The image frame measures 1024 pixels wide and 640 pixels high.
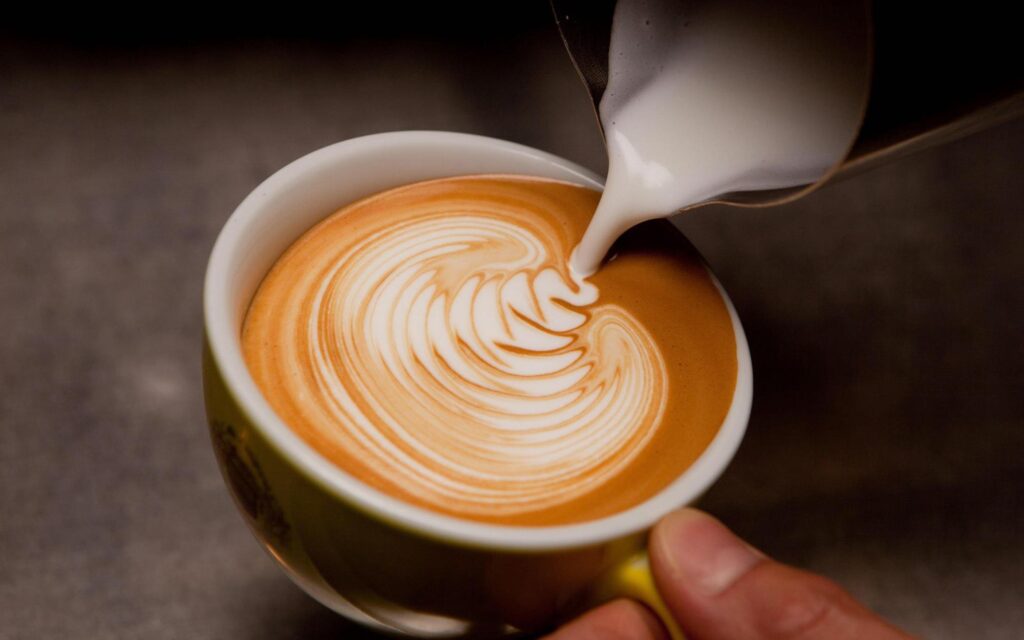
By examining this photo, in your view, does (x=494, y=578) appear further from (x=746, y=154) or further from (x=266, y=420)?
(x=746, y=154)

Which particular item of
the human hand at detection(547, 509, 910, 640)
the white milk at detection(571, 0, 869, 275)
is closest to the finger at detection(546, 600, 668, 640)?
the human hand at detection(547, 509, 910, 640)

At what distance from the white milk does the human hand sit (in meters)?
0.19

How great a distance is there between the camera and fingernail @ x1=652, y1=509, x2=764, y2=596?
462 mm

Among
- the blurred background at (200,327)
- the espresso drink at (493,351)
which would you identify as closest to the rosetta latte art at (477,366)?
the espresso drink at (493,351)

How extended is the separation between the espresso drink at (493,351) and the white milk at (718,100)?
4 centimetres

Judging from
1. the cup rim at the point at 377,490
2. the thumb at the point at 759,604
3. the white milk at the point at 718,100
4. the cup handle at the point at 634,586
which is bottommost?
the thumb at the point at 759,604

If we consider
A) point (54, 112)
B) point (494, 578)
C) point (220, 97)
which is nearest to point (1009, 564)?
point (494, 578)

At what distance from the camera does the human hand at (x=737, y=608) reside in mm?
489

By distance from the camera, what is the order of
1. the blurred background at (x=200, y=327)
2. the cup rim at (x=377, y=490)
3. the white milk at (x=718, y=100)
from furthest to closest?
the blurred background at (x=200, y=327)
the white milk at (x=718, y=100)
the cup rim at (x=377, y=490)

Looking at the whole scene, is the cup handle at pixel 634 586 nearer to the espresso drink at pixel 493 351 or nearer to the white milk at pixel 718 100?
the espresso drink at pixel 493 351

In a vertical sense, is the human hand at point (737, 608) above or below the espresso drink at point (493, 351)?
below

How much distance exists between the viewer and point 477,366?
0.56m

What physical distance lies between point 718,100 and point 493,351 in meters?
0.20

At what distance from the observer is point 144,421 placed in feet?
2.59
